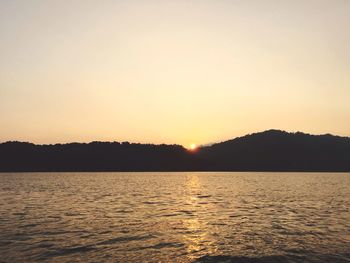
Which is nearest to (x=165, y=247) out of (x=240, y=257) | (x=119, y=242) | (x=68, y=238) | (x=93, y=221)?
(x=119, y=242)

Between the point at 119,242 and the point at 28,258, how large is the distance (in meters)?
7.55

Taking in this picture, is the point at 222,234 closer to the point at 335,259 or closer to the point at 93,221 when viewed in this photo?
the point at 335,259

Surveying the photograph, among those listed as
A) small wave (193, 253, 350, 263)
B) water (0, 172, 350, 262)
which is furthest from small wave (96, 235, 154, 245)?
small wave (193, 253, 350, 263)

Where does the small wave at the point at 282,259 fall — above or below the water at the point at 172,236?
below

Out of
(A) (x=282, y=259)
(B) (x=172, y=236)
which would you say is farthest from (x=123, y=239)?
(A) (x=282, y=259)

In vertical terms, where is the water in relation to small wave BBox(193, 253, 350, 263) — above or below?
above

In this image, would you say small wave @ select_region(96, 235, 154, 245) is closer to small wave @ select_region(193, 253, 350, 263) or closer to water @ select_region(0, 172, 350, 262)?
water @ select_region(0, 172, 350, 262)

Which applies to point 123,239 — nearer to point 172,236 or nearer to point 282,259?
point 172,236

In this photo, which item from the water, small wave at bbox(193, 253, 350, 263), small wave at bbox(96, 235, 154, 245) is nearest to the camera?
small wave at bbox(193, 253, 350, 263)

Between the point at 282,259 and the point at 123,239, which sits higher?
the point at 123,239

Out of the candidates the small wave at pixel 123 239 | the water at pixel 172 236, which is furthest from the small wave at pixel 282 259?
the small wave at pixel 123 239

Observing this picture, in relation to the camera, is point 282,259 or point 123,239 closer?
point 282,259

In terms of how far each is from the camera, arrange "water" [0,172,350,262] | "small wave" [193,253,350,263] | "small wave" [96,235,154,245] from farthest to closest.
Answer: "small wave" [96,235,154,245]
"water" [0,172,350,262]
"small wave" [193,253,350,263]

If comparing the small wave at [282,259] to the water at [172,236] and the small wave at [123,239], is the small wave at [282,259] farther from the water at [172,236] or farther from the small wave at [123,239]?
the small wave at [123,239]
